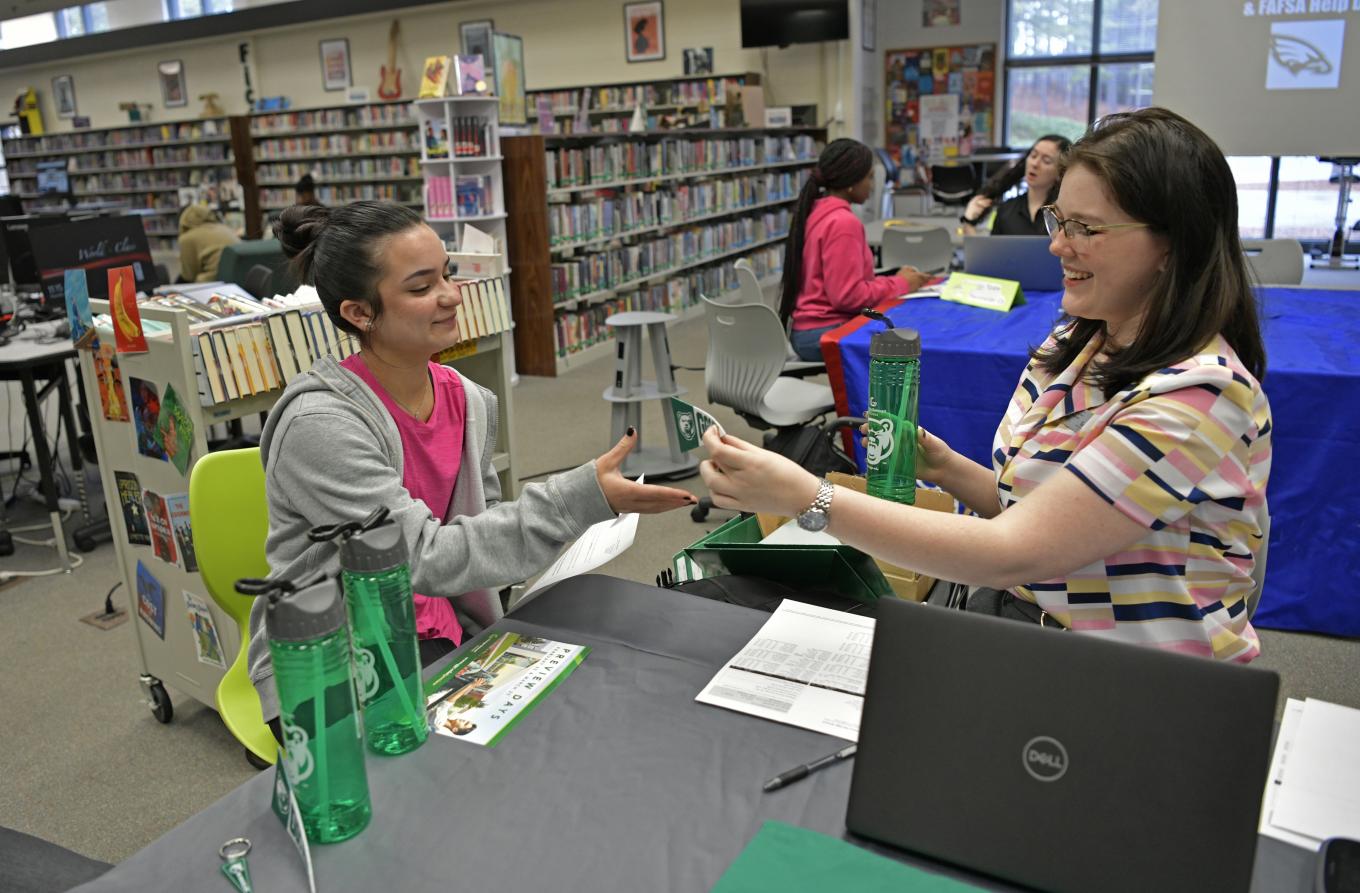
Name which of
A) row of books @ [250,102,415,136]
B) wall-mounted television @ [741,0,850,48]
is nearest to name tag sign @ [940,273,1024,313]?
wall-mounted television @ [741,0,850,48]

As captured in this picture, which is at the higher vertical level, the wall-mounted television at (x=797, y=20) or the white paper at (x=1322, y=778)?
the wall-mounted television at (x=797, y=20)

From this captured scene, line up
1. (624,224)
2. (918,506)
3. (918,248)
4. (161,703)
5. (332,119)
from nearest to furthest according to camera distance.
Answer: (918,506) < (161,703) < (918,248) < (624,224) < (332,119)

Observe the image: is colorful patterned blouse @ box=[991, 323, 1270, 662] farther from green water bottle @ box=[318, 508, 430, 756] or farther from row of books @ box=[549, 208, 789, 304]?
row of books @ box=[549, 208, 789, 304]

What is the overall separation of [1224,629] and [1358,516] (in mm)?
1843

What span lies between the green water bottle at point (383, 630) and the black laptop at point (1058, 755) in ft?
1.66

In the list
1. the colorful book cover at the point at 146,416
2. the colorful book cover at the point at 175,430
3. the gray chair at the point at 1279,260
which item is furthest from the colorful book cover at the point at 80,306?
the gray chair at the point at 1279,260

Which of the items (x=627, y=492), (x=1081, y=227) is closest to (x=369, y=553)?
(x=627, y=492)

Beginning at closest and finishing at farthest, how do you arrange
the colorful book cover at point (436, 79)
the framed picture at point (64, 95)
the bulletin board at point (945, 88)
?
the colorful book cover at point (436, 79)
the bulletin board at point (945, 88)
the framed picture at point (64, 95)

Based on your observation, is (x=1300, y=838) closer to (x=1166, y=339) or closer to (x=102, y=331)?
(x=1166, y=339)

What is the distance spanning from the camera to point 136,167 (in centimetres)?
1425

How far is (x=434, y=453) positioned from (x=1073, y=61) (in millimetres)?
11071

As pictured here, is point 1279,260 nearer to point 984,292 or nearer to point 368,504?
point 984,292

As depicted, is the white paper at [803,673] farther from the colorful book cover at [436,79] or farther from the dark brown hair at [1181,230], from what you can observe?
the colorful book cover at [436,79]

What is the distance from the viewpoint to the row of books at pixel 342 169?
39.2 feet
